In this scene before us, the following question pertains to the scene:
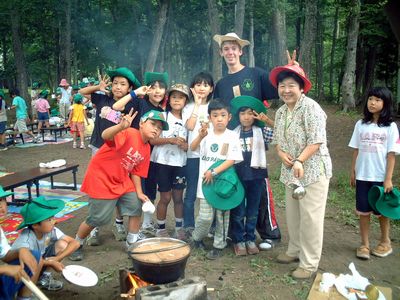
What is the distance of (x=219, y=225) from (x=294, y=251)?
91 cm

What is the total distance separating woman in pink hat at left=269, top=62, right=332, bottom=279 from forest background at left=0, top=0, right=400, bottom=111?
1309cm

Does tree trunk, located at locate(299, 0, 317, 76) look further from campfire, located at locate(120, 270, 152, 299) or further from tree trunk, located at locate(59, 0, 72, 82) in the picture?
campfire, located at locate(120, 270, 152, 299)

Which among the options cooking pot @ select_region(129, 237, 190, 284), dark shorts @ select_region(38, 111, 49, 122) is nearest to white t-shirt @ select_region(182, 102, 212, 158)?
cooking pot @ select_region(129, 237, 190, 284)

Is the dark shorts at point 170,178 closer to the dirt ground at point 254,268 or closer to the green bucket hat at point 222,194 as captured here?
the green bucket hat at point 222,194

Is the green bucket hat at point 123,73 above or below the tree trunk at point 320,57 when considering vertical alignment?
below

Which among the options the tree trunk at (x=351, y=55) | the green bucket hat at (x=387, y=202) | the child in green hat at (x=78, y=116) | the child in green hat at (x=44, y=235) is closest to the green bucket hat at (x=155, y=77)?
the child in green hat at (x=44, y=235)

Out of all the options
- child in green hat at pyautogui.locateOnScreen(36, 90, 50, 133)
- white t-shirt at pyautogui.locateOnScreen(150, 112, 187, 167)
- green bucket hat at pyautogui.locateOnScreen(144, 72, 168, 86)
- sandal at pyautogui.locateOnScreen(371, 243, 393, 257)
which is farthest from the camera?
child in green hat at pyautogui.locateOnScreen(36, 90, 50, 133)

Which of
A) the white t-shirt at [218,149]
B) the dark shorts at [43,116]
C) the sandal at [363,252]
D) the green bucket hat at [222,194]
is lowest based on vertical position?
the sandal at [363,252]

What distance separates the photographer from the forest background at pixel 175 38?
2038 centimetres

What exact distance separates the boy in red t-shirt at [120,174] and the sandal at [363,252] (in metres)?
2.59

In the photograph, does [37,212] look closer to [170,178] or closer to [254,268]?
[170,178]

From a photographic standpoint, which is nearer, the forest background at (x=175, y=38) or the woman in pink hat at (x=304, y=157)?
the woman in pink hat at (x=304, y=157)

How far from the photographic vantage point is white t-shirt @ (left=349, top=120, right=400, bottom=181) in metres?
4.18

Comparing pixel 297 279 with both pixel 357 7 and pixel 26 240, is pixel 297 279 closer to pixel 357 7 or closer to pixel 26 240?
pixel 26 240
